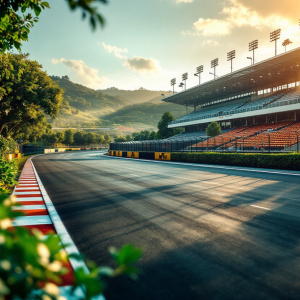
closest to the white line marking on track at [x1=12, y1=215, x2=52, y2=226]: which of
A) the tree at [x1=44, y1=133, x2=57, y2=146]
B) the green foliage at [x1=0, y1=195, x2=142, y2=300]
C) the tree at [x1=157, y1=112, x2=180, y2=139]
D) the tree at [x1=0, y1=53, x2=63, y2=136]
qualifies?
the green foliage at [x1=0, y1=195, x2=142, y2=300]

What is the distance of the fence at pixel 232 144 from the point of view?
22.3 metres

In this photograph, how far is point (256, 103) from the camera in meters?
46.6

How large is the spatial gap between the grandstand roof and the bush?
23.2 m

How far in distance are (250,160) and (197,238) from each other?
16.3 m

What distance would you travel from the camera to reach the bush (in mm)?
15984

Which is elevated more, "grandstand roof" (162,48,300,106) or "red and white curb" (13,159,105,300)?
"grandstand roof" (162,48,300,106)

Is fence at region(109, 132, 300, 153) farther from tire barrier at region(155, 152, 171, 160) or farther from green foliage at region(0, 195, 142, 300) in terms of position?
green foliage at region(0, 195, 142, 300)

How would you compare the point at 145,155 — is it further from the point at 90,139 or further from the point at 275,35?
the point at 90,139

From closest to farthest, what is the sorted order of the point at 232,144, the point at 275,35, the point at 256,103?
the point at 232,144 < the point at 275,35 < the point at 256,103


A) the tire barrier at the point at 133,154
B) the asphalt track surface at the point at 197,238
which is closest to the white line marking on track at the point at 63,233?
the asphalt track surface at the point at 197,238

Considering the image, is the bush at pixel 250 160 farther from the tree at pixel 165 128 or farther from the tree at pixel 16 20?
the tree at pixel 165 128

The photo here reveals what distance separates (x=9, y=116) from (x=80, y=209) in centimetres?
2290

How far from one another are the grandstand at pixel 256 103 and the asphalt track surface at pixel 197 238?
16.9 m

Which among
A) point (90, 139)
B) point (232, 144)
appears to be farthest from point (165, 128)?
point (90, 139)
